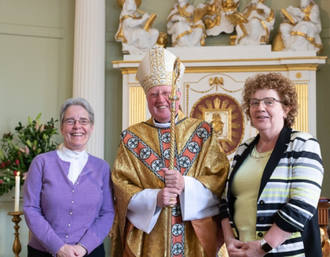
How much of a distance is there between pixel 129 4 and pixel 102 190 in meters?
4.27

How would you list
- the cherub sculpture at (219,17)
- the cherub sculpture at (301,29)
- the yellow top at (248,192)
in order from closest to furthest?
the yellow top at (248,192) → the cherub sculpture at (301,29) → the cherub sculpture at (219,17)

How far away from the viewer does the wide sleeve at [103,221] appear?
8.59 feet

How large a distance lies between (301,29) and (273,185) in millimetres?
4377

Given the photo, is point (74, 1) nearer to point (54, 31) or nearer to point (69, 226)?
point (54, 31)

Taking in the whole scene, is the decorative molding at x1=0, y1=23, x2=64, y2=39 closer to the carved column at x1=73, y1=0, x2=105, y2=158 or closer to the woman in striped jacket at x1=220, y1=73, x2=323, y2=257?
the carved column at x1=73, y1=0, x2=105, y2=158

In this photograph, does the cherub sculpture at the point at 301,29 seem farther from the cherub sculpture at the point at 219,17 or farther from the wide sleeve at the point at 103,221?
the wide sleeve at the point at 103,221

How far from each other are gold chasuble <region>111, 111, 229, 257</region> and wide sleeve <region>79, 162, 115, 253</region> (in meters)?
0.05

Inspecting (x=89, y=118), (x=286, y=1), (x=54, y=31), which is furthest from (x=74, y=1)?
(x=89, y=118)

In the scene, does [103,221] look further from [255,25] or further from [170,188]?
[255,25]

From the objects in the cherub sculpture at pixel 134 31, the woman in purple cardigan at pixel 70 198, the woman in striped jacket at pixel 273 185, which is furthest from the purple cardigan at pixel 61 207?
the cherub sculpture at pixel 134 31

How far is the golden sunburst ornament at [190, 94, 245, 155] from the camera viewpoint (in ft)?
20.6

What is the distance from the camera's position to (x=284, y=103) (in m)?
2.46

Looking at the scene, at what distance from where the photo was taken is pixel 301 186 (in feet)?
7.33

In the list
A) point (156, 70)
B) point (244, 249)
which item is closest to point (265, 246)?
point (244, 249)
